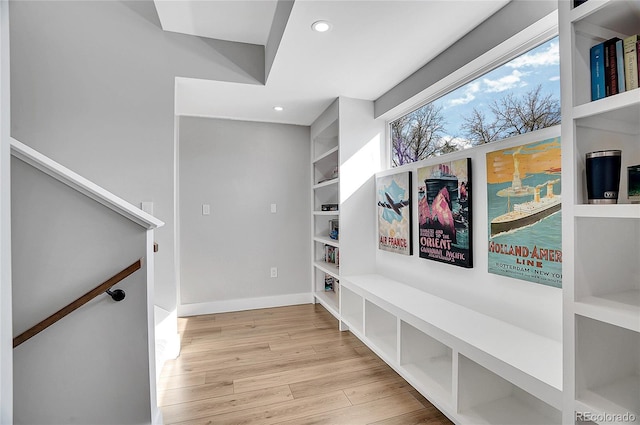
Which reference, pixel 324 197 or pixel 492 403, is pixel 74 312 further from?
pixel 324 197

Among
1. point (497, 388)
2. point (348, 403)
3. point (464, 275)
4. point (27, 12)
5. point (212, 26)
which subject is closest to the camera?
point (497, 388)

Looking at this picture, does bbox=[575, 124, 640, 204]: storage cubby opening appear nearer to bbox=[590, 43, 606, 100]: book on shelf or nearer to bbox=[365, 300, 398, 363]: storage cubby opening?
bbox=[590, 43, 606, 100]: book on shelf

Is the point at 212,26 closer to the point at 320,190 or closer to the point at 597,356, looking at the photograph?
the point at 320,190

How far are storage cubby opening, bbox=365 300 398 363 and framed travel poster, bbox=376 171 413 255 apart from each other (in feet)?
1.84

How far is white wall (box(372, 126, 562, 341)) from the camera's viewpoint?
1.63 m

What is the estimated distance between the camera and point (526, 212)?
5.65 feet

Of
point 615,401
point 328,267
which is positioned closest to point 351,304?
point 328,267

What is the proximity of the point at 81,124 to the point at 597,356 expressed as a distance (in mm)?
3421

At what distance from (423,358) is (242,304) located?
234cm

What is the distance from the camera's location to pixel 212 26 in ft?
8.48

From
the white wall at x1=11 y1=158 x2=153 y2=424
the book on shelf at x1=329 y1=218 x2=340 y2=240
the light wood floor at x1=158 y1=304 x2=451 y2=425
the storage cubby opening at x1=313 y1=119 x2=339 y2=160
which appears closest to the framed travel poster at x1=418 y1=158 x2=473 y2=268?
the light wood floor at x1=158 y1=304 x2=451 y2=425

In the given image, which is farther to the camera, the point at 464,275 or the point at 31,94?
the point at 31,94

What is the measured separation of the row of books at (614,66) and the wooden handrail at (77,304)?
211cm

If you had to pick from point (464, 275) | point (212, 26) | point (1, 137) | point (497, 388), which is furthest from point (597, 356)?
point (212, 26)
